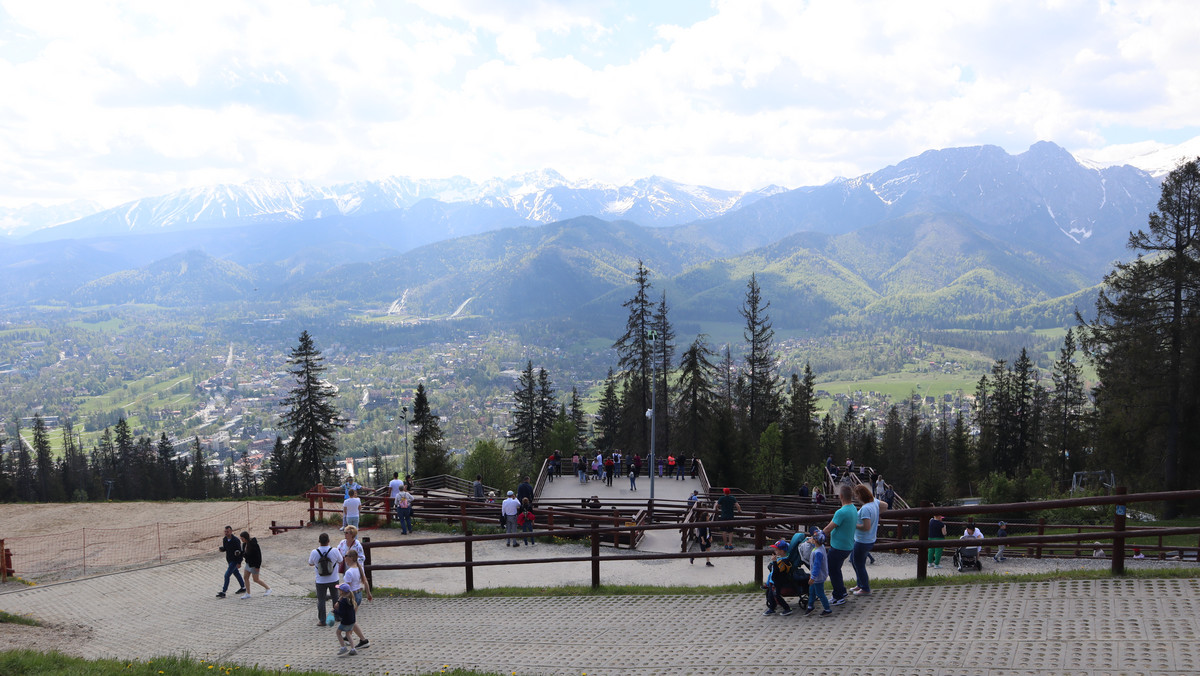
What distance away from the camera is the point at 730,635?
309 inches

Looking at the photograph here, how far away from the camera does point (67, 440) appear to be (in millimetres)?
91188

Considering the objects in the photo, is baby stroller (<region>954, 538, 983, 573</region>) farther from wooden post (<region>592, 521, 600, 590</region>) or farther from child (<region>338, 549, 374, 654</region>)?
child (<region>338, 549, 374, 654</region>)

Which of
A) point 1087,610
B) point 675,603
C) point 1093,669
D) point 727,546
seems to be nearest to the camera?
point 1093,669

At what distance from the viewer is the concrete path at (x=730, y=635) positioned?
20.5 feet

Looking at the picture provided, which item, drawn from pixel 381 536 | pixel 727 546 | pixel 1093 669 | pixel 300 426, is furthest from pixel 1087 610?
pixel 300 426

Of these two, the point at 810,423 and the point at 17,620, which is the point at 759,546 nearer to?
the point at 17,620

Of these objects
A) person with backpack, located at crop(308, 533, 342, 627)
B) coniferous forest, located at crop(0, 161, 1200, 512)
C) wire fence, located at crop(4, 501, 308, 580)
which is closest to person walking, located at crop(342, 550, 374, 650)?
person with backpack, located at crop(308, 533, 342, 627)

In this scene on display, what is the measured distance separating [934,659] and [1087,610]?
206cm

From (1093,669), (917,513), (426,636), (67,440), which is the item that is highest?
(917,513)

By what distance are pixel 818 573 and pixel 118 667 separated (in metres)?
9.04

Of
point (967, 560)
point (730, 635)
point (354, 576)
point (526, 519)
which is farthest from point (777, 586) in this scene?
point (526, 519)

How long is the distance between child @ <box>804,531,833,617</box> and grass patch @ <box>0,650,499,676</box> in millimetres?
4418

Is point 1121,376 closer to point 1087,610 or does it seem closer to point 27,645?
point 1087,610

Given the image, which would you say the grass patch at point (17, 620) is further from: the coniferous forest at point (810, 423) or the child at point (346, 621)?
the coniferous forest at point (810, 423)
